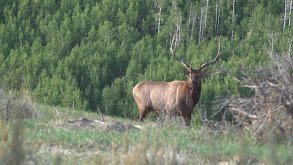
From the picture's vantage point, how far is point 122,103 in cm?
3878

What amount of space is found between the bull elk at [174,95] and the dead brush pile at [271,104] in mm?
4613

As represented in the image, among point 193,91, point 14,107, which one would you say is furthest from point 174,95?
point 14,107

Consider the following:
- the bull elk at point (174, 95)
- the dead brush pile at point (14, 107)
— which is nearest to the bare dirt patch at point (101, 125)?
the dead brush pile at point (14, 107)

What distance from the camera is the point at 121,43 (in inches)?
1900

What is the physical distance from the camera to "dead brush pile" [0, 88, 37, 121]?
1049 cm

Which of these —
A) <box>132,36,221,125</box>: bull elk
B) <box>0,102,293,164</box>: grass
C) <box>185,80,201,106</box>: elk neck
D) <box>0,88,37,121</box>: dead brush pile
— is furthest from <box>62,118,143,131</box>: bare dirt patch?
<box>185,80,201,106</box>: elk neck

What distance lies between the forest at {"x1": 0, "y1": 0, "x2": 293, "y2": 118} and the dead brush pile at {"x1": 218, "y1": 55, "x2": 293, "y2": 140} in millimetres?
27218

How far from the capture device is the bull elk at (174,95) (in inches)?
555

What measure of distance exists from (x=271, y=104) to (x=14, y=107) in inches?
207

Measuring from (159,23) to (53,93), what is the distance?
16583mm

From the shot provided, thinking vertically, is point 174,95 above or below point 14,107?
below

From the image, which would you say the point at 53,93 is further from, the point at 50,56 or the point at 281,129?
the point at 281,129

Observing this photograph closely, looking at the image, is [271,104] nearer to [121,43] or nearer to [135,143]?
[135,143]

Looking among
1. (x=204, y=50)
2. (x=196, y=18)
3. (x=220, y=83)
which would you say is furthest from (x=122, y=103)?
(x=196, y=18)
